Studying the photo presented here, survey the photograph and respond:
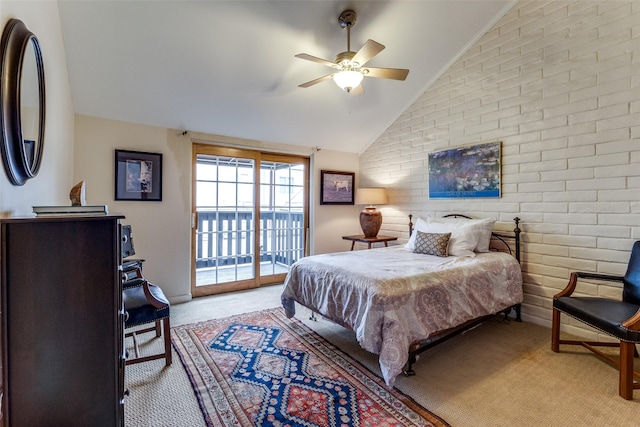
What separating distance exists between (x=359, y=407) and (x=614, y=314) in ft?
6.09

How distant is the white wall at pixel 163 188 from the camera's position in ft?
10.3

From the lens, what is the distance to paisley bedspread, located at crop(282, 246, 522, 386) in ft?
6.34

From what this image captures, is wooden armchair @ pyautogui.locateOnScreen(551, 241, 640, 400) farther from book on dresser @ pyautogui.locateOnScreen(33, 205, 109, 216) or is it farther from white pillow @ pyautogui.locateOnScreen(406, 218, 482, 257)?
book on dresser @ pyautogui.locateOnScreen(33, 205, 109, 216)

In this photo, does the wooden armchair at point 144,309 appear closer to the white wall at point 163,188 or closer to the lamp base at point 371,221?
the white wall at point 163,188

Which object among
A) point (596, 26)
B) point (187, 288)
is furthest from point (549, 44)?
point (187, 288)

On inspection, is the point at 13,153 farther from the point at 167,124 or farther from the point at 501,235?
the point at 501,235

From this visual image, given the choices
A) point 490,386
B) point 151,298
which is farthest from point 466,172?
point 151,298

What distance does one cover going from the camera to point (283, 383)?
6.56 ft

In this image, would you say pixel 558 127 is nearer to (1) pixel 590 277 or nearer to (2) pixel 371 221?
(1) pixel 590 277

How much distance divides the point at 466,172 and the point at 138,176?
3874 mm

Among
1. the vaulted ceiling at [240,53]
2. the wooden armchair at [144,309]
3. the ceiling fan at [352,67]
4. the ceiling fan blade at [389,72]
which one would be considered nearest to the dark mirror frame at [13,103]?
the wooden armchair at [144,309]

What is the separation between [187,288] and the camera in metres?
3.70

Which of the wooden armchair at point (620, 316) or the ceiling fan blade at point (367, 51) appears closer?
the wooden armchair at point (620, 316)

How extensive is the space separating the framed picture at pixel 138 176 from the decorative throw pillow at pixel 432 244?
10.0 ft
